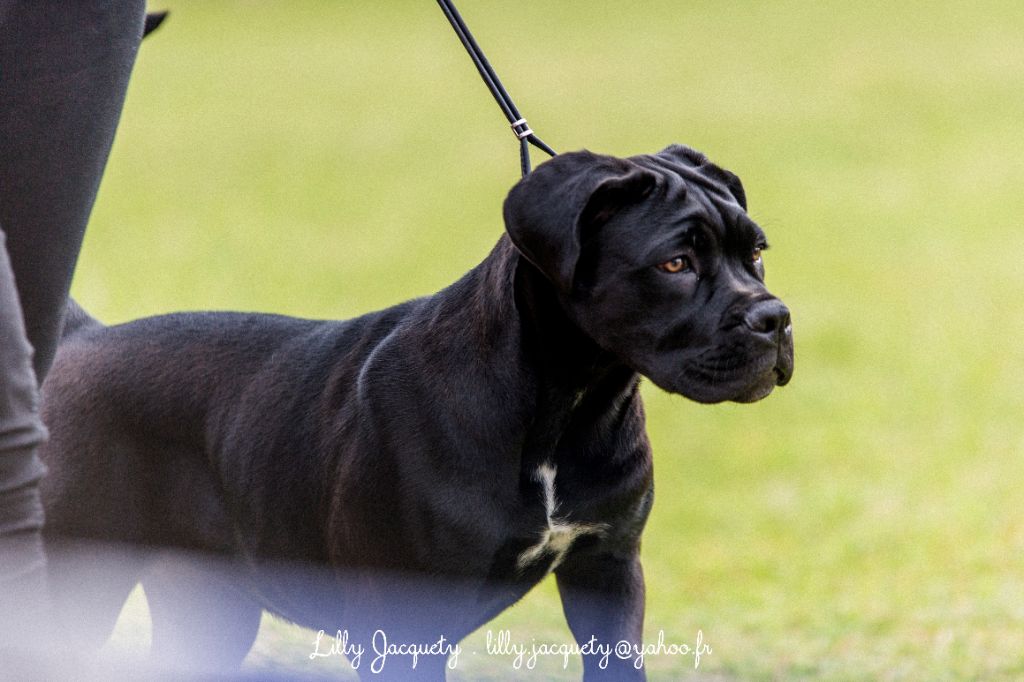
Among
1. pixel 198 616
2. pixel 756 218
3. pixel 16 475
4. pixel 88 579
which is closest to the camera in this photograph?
pixel 16 475

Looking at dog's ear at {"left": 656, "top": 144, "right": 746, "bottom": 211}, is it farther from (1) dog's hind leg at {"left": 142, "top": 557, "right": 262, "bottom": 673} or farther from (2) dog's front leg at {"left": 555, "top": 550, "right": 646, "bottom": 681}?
(1) dog's hind leg at {"left": 142, "top": 557, "right": 262, "bottom": 673}

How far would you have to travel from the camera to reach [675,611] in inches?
244

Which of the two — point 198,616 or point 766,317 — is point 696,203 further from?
point 198,616

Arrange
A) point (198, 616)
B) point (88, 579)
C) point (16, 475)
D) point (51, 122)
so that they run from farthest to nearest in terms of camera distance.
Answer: point (198, 616)
point (88, 579)
point (51, 122)
point (16, 475)

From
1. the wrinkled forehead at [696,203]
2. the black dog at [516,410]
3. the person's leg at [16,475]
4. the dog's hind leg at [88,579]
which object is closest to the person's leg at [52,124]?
the person's leg at [16,475]

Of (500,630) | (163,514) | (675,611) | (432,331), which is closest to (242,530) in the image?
(163,514)

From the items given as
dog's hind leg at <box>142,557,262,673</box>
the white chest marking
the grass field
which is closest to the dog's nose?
the white chest marking

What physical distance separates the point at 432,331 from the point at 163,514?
2.92 ft

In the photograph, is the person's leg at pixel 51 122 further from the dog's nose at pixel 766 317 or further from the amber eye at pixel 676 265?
the dog's nose at pixel 766 317

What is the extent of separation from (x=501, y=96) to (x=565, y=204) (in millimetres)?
446

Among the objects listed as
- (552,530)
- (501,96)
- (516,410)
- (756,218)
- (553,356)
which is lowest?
(552,530)

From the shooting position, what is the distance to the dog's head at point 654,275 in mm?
2764

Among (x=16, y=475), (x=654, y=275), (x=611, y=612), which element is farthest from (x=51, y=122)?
(x=611, y=612)

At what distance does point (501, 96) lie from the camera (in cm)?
307
